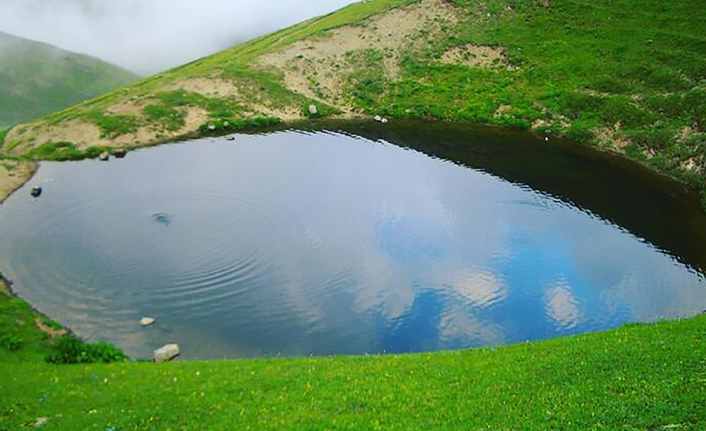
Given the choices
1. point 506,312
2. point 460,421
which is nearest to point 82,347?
point 460,421

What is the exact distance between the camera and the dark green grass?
2189cm

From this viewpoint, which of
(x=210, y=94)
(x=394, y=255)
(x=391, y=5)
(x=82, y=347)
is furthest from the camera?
(x=391, y=5)

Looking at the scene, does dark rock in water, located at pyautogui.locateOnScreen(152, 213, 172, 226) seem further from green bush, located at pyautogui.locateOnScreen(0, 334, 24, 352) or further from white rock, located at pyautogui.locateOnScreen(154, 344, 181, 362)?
green bush, located at pyautogui.locateOnScreen(0, 334, 24, 352)

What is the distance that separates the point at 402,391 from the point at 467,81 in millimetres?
88641

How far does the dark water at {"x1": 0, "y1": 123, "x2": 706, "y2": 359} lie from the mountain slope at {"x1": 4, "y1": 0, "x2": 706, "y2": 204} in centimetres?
990

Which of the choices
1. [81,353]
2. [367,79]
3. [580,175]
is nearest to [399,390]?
[81,353]

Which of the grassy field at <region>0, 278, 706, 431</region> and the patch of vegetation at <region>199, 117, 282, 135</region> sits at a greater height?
the patch of vegetation at <region>199, 117, 282, 135</region>

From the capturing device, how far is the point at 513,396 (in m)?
24.1

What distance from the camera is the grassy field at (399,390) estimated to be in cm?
2192

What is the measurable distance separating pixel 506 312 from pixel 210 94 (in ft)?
239

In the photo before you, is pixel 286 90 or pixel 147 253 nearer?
pixel 147 253

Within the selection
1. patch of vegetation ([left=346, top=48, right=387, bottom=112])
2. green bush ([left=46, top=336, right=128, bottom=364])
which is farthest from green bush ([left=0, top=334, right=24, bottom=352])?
patch of vegetation ([left=346, top=48, right=387, bottom=112])

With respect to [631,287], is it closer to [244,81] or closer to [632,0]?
[244,81]

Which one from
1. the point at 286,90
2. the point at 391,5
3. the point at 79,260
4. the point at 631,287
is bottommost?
the point at 631,287
